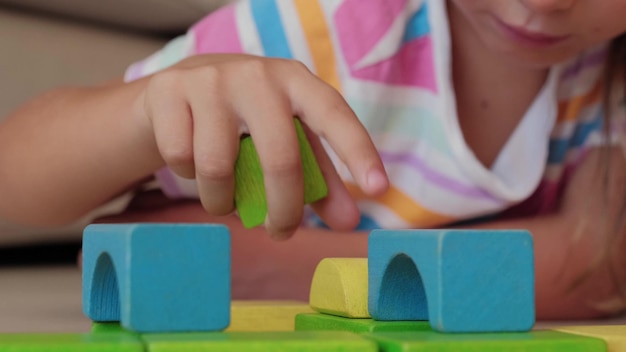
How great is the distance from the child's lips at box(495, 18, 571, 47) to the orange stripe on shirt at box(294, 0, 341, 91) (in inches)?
7.7

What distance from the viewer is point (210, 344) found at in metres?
0.32

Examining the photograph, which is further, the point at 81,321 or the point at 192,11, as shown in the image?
the point at 192,11

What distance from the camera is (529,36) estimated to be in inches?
28.5

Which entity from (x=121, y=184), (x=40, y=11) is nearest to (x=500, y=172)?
(x=121, y=184)

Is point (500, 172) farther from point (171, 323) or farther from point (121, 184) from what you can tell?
point (171, 323)

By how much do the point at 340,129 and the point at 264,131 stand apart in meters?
0.04

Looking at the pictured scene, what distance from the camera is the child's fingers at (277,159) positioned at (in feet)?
1.56

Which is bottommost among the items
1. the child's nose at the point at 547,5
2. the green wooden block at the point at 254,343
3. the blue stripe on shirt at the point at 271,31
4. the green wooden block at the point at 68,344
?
the green wooden block at the point at 254,343

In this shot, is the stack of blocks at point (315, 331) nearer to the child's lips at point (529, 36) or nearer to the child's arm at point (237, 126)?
the child's arm at point (237, 126)

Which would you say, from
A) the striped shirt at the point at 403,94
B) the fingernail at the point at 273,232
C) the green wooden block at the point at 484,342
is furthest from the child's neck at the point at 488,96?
the green wooden block at the point at 484,342

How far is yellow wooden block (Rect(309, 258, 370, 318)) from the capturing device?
0.46m

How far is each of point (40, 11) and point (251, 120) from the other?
824 millimetres

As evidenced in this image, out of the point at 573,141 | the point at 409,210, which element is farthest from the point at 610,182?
the point at 409,210

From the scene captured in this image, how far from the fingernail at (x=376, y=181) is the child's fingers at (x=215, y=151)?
76 mm
